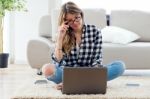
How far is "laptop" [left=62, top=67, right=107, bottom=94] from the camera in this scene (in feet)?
7.44

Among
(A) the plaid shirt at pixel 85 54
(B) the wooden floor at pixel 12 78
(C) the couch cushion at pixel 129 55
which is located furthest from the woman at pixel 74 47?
(C) the couch cushion at pixel 129 55

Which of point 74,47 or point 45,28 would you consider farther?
point 45,28

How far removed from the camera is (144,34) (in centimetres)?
449

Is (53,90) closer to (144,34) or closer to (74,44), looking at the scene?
(74,44)

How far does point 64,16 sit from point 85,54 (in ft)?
1.15

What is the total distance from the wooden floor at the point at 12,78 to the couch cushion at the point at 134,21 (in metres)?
1.26

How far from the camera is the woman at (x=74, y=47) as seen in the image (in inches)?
100

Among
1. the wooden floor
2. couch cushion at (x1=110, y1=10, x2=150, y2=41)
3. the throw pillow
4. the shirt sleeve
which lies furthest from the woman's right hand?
couch cushion at (x1=110, y1=10, x2=150, y2=41)

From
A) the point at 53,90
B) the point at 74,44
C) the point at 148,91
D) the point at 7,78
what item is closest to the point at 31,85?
the point at 53,90

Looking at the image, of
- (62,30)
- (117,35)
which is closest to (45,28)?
(117,35)

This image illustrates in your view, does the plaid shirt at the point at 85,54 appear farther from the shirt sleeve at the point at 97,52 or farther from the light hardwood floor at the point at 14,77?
the light hardwood floor at the point at 14,77

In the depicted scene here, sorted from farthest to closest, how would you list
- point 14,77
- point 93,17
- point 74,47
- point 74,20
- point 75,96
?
point 93,17 < point 14,77 < point 74,47 < point 74,20 < point 75,96

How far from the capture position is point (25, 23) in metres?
5.58

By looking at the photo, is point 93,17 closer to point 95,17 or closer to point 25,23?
point 95,17
